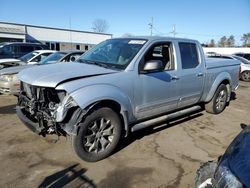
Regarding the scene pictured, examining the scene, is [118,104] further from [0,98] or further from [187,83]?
[0,98]

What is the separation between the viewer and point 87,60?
207 inches

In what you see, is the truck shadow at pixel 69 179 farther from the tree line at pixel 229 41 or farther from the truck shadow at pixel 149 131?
the tree line at pixel 229 41

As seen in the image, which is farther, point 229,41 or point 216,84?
point 229,41

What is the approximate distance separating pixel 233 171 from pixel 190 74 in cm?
370

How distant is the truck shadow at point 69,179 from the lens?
3.61m

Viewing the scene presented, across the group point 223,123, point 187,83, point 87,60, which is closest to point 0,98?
point 87,60

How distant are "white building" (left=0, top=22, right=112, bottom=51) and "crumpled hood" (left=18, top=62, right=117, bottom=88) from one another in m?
32.3

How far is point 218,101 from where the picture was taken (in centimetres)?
723

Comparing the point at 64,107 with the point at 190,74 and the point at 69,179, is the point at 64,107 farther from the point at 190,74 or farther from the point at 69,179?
the point at 190,74

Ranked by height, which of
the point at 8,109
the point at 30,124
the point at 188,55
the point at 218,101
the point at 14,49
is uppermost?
the point at 14,49

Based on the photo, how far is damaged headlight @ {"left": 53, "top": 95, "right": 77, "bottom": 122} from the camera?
3828 mm

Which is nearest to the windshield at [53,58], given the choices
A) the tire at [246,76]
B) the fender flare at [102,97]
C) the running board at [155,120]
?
the running board at [155,120]

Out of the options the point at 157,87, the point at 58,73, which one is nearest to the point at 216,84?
the point at 157,87

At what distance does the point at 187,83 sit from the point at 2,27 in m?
33.7
